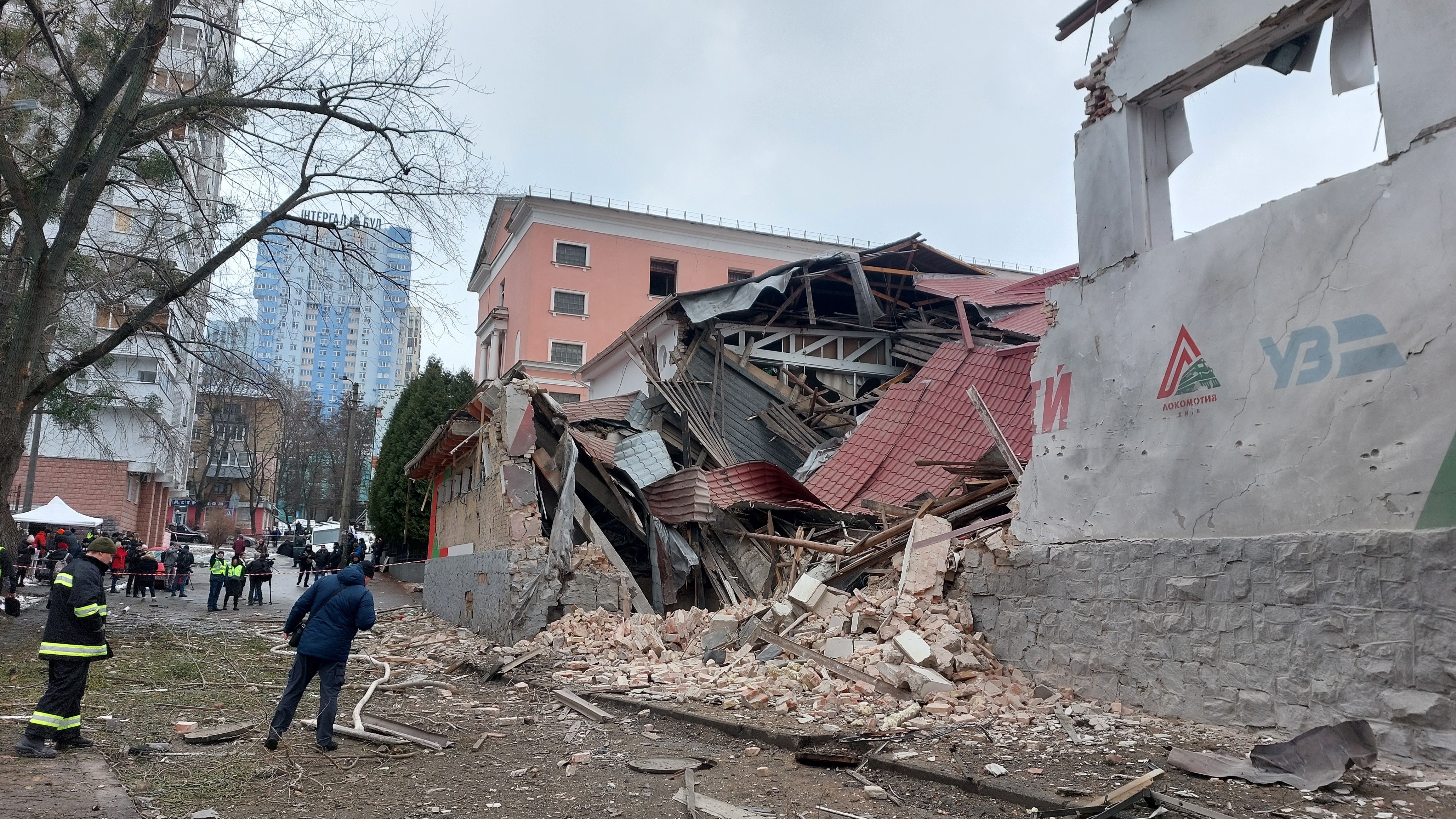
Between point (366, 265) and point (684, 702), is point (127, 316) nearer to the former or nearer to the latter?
point (366, 265)

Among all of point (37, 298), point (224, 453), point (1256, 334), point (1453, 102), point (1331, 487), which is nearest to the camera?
point (1453, 102)

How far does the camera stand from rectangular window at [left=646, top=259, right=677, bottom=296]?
34562 mm

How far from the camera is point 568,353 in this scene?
3291 centimetres

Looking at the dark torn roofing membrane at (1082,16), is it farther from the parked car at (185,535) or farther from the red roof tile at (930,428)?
the parked car at (185,535)

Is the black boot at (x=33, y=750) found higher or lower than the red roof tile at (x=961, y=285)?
lower

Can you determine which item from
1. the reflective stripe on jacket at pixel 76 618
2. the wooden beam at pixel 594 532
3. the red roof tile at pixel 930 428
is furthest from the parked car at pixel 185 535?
the reflective stripe on jacket at pixel 76 618

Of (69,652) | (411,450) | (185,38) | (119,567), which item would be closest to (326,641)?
(69,652)

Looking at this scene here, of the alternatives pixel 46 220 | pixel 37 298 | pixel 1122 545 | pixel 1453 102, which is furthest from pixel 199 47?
pixel 1453 102

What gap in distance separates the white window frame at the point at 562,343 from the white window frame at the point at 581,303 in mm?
918

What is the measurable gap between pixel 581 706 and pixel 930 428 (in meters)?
7.52

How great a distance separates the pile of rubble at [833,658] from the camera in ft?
23.3

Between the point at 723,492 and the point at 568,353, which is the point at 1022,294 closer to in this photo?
the point at 723,492

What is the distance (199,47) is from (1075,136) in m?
11.7

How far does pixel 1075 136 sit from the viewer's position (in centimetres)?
779
